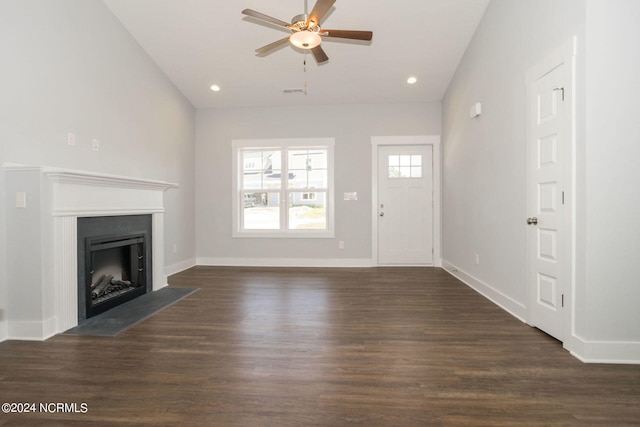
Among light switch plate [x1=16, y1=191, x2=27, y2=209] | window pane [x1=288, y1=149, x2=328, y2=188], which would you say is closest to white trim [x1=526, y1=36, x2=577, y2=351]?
window pane [x1=288, y1=149, x2=328, y2=188]

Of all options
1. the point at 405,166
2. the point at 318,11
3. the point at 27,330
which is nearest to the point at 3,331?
the point at 27,330

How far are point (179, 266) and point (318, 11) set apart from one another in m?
4.29

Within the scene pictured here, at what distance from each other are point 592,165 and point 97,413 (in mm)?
3202

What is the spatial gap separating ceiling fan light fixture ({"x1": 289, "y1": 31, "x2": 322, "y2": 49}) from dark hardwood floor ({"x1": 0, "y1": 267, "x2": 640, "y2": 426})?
101 inches

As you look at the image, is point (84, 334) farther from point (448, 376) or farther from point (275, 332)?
point (448, 376)

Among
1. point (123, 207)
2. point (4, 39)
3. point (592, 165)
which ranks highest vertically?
point (4, 39)

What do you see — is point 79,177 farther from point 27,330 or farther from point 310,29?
point 310,29

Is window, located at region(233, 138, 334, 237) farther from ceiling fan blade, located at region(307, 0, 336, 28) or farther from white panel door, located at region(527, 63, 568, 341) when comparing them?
white panel door, located at region(527, 63, 568, 341)

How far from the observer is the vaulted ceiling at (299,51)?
3.80 meters

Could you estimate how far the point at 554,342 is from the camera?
2439 millimetres

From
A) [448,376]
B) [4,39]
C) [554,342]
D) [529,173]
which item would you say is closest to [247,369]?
[448,376]

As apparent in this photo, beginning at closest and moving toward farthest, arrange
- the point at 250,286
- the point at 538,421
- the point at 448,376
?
1. the point at 538,421
2. the point at 448,376
3. the point at 250,286

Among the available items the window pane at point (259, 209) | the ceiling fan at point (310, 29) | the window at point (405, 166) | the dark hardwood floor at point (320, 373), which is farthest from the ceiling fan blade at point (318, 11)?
the window pane at point (259, 209)

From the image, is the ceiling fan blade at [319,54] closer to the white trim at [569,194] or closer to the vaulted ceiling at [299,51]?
the vaulted ceiling at [299,51]
